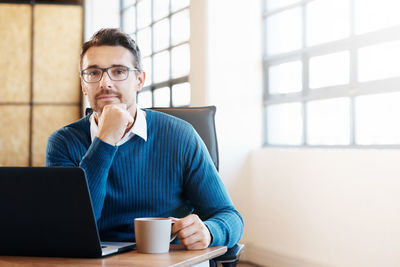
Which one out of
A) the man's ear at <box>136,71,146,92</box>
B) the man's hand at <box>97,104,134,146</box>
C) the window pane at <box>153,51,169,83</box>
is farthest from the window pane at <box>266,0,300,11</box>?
the man's hand at <box>97,104,134,146</box>

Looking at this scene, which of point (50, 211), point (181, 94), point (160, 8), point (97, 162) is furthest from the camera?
point (160, 8)

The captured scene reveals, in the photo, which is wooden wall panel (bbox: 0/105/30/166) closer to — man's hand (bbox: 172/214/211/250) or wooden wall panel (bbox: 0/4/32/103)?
wooden wall panel (bbox: 0/4/32/103)

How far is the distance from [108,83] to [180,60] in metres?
3.12

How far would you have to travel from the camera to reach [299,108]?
137 inches

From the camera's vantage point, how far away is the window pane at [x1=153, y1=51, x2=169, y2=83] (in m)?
4.96

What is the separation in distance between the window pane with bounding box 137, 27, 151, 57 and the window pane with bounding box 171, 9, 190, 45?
2.04 feet

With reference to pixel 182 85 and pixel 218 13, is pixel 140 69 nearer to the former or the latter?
pixel 218 13

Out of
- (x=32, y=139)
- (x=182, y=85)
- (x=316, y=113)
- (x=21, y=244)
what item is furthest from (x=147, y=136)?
(x=32, y=139)

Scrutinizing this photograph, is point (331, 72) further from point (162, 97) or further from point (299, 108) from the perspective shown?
point (162, 97)

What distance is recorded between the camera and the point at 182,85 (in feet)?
15.1

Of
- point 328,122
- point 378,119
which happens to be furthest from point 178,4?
point 378,119

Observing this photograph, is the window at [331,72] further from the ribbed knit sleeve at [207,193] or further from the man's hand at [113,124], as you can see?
the man's hand at [113,124]

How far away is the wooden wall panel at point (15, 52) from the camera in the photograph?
5863 mm

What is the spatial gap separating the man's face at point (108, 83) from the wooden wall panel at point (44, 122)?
14.6ft
